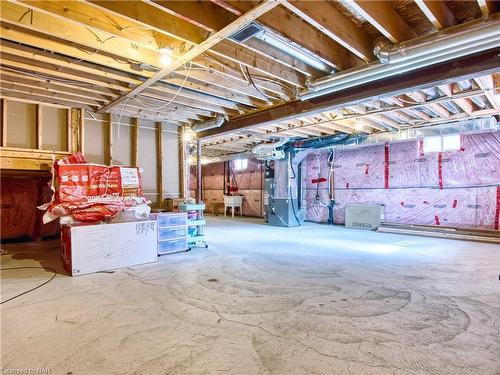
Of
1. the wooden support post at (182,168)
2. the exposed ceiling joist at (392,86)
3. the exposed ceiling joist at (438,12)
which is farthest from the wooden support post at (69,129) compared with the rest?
the exposed ceiling joist at (438,12)

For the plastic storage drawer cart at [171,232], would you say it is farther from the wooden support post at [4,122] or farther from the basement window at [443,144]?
the basement window at [443,144]

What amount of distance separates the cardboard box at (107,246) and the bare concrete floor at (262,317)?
0.18 metres

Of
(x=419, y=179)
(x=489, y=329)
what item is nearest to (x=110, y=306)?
(x=489, y=329)

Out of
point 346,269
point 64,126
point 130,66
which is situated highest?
point 130,66

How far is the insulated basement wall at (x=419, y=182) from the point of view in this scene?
5902 mm

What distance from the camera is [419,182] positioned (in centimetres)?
679

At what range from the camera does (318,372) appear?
5.16ft

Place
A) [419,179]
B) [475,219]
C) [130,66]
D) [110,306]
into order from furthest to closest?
[419,179], [475,219], [130,66], [110,306]

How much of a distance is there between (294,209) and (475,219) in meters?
4.01

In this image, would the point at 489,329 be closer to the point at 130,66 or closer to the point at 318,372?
the point at 318,372

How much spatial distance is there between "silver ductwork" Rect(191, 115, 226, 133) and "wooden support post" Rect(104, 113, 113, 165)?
141 centimetres

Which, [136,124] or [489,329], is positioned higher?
[136,124]

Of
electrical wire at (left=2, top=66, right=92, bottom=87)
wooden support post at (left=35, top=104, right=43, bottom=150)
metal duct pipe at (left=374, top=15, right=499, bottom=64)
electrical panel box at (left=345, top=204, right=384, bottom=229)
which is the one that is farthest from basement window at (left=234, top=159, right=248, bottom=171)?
metal duct pipe at (left=374, top=15, right=499, bottom=64)

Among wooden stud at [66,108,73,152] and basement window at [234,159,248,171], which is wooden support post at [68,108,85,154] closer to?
wooden stud at [66,108,73,152]
